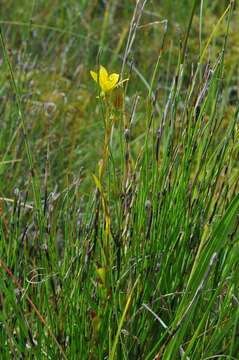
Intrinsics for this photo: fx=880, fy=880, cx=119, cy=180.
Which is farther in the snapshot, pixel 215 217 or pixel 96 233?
pixel 215 217

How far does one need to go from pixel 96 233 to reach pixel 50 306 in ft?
0.61

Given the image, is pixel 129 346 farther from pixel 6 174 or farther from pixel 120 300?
pixel 6 174

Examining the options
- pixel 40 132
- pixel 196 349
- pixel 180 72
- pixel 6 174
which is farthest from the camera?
pixel 40 132

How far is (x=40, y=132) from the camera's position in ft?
9.75

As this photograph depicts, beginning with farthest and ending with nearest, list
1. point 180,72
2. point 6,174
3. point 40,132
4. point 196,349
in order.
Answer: point 40,132
point 6,174
point 180,72
point 196,349

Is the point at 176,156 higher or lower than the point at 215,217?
higher

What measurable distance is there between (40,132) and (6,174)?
1.45 feet

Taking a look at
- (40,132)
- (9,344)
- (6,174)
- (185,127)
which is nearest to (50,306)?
(9,344)

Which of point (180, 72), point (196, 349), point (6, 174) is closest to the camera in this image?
point (196, 349)

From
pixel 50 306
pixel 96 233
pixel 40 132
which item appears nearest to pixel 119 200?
pixel 96 233

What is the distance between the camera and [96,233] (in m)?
1.54

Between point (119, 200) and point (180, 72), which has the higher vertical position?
point (180, 72)

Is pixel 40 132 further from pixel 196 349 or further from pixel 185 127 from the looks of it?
pixel 196 349

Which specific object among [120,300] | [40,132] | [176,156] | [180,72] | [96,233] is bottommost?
[40,132]
